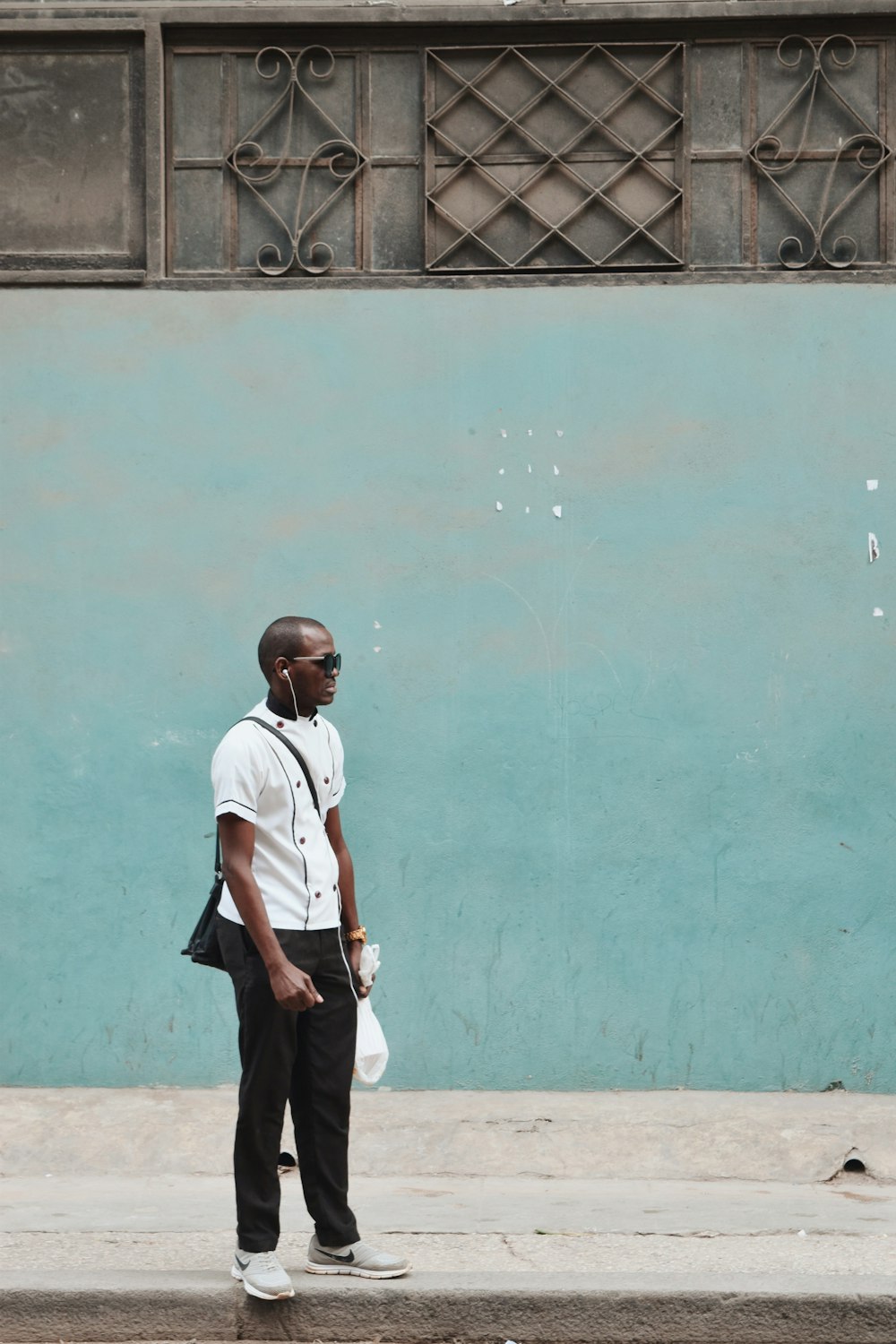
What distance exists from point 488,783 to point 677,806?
714 mm

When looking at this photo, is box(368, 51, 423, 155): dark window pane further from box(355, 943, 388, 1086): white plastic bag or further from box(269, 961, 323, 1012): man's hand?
box(269, 961, 323, 1012): man's hand

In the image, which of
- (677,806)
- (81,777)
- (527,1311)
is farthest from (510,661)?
(527,1311)

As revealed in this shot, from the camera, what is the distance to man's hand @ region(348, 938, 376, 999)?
4.38 meters

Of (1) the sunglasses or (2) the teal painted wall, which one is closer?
(1) the sunglasses

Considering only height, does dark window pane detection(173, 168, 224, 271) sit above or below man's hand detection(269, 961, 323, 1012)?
above

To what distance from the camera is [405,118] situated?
20.4 ft

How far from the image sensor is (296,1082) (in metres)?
4.31

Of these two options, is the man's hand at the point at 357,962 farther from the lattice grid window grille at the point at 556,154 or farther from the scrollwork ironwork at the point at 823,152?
the scrollwork ironwork at the point at 823,152

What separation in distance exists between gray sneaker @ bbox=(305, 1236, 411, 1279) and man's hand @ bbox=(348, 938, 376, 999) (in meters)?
0.68

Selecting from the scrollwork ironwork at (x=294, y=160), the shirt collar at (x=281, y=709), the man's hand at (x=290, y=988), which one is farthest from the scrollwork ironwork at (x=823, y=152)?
the man's hand at (x=290, y=988)

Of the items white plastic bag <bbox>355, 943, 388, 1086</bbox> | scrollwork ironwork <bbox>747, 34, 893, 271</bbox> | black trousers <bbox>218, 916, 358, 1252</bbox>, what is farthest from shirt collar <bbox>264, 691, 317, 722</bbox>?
scrollwork ironwork <bbox>747, 34, 893, 271</bbox>

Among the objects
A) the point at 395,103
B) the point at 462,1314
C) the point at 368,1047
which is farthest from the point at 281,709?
the point at 395,103

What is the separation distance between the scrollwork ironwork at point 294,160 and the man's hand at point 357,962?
9.57 ft

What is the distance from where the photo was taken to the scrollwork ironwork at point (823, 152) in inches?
241
